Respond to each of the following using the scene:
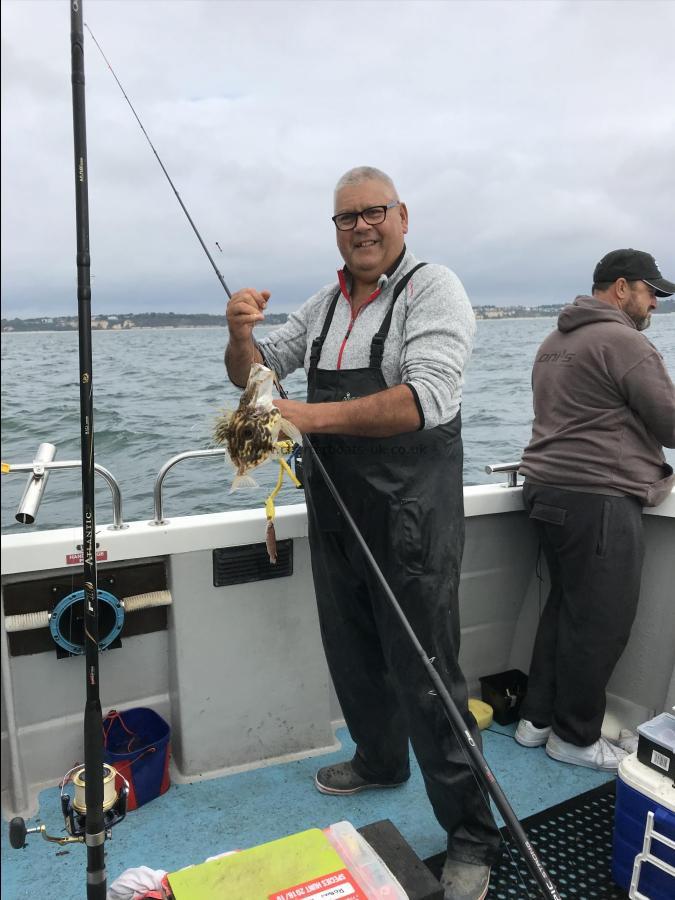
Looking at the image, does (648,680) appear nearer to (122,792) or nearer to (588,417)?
(588,417)

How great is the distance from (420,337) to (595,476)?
1.10 m

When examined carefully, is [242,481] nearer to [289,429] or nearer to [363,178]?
[289,429]

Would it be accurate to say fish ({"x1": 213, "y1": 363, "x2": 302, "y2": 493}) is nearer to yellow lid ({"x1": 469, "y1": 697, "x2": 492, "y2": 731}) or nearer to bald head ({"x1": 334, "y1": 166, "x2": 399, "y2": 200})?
bald head ({"x1": 334, "y1": 166, "x2": 399, "y2": 200})

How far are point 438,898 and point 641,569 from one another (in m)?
1.66

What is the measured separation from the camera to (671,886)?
80.4 inches

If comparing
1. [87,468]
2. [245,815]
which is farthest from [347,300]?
[245,815]

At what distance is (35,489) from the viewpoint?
84.8 inches

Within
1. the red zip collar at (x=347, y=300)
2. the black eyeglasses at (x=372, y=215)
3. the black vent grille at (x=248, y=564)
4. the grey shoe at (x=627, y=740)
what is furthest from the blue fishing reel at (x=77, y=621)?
the grey shoe at (x=627, y=740)

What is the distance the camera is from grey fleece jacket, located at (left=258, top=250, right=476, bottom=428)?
2053 mm

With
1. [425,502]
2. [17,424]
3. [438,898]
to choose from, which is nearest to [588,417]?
[425,502]

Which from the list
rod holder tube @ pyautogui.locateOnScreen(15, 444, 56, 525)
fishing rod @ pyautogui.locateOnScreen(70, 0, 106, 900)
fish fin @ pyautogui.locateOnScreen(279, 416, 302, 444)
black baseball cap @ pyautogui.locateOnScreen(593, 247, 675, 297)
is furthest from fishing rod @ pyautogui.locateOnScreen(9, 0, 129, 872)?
black baseball cap @ pyautogui.locateOnScreen(593, 247, 675, 297)

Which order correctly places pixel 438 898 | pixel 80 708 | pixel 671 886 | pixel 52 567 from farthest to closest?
1. pixel 80 708
2. pixel 52 567
3. pixel 671 886
4. pixel 438 898

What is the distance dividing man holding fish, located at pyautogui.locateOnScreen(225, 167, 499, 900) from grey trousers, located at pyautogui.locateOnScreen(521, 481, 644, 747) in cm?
76

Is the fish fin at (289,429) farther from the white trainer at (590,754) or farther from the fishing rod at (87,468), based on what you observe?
the white trainer at (590,754)
